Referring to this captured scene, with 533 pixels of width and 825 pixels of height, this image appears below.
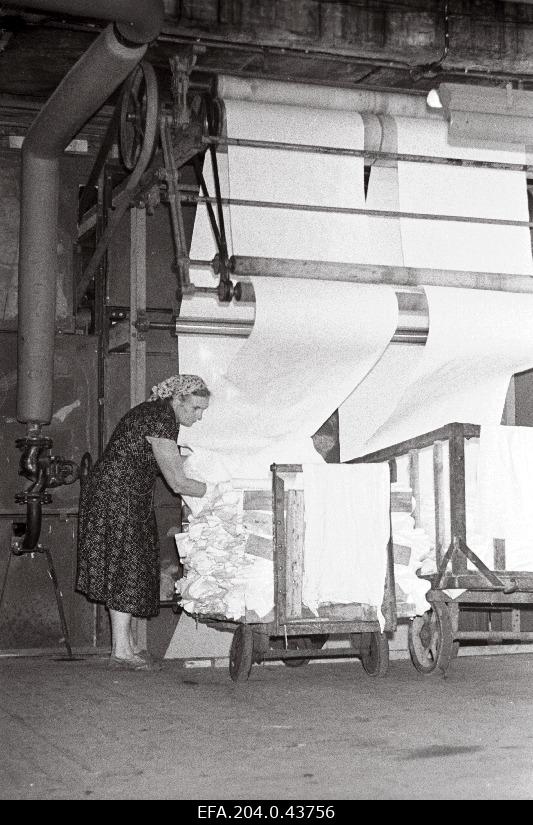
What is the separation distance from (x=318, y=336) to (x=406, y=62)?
145cm

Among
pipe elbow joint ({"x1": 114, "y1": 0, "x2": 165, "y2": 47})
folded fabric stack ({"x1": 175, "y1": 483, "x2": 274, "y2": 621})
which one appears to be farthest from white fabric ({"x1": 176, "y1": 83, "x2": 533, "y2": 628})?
pipe elbow joint ({"x1": 114, "y1": 0, "x2": 165, "y2": 47})

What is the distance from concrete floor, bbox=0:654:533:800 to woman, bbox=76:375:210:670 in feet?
1.09

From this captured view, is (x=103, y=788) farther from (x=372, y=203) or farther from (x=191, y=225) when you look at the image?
(x=191, y=225)

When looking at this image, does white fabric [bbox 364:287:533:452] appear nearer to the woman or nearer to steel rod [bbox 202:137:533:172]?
steel rod [bbox 202:137:533:172]

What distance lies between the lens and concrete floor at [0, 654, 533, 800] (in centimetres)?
319

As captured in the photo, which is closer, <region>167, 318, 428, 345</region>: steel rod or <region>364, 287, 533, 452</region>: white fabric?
<region>364, 287, 533, 452</region>: white fabric

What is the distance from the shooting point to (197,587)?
218 inches

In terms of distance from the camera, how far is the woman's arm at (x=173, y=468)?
5738 mm

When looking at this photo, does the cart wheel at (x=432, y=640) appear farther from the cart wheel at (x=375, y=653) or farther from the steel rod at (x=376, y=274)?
the steel rod at (x=376, y=274)

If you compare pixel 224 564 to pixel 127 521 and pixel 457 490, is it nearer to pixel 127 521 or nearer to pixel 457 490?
pixel 127 521

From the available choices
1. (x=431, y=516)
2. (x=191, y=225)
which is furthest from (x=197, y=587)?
(x=191, y=225)

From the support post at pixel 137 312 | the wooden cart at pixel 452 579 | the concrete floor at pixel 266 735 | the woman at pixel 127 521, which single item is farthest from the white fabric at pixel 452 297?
the concrete floor at pixel 266 735

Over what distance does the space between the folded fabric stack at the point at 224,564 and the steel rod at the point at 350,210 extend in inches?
52.6

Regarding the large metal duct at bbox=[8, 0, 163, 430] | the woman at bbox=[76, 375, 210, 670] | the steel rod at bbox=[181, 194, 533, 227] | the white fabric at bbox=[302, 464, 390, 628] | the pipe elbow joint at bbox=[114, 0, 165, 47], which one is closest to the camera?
the pipe elbow joint at bbox=[114, 0, 165, 47]
